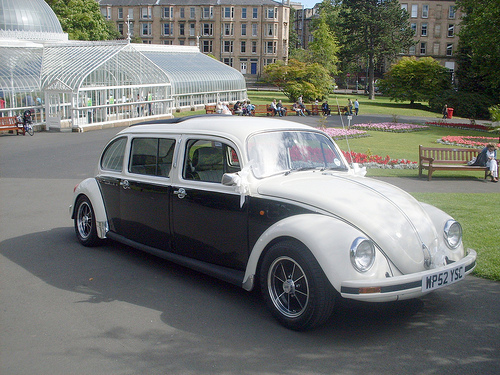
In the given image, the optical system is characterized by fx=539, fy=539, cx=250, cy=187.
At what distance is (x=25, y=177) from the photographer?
1534 cm

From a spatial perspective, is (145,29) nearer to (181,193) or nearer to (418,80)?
(418,80)

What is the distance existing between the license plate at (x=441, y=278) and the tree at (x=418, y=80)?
60.5 m

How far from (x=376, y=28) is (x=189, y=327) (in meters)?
71.7

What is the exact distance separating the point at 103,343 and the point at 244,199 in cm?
204

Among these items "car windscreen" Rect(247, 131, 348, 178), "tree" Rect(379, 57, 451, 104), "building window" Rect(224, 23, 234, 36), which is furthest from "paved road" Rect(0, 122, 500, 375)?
"building window" Rect(224, 23, 234, 36)

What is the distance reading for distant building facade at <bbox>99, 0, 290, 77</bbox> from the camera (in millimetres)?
Result: 97938

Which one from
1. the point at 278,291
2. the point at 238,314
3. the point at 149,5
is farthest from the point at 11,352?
the point at 149,5

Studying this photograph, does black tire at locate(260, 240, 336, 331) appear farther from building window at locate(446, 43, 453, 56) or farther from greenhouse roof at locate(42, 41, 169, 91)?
building window at locate(446, 43, 453, 56)

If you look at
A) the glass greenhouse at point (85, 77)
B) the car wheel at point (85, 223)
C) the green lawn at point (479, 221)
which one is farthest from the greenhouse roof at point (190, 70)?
the car wheel at point (85, 223)

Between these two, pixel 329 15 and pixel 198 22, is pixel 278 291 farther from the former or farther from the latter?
pixel 329 15

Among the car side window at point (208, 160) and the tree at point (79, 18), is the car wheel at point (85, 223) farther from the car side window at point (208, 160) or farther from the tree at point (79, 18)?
the tree at point (79, 18)

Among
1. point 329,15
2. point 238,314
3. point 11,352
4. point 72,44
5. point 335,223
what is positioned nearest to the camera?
point 11,352

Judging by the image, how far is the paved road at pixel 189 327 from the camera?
459cm

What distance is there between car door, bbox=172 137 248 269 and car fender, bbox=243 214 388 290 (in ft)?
1.75
